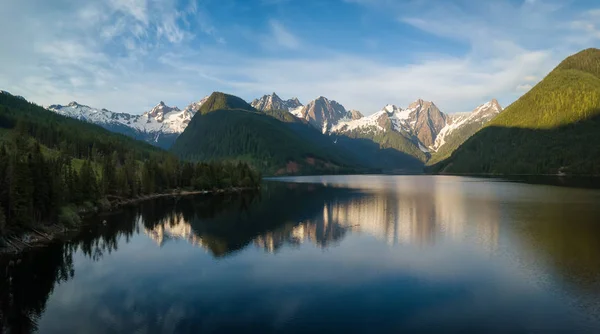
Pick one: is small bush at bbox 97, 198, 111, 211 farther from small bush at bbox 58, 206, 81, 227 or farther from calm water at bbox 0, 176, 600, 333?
small bush at bbox 58, 206, 81, 227

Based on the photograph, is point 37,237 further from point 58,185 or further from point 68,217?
point 58,185

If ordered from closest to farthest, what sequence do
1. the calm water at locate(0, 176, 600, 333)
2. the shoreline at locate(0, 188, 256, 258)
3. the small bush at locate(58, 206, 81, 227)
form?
the calm water at locate(0, 176, 600, 333), the shoreline at locate(0, 188, 256, 258), the small bush at locate(58, 206, 81, 227)

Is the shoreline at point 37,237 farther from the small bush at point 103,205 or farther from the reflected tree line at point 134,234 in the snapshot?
the small bush at point 103,205

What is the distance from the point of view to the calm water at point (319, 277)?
125ft

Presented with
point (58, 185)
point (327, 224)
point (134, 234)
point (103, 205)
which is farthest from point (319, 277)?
point (103, 205)

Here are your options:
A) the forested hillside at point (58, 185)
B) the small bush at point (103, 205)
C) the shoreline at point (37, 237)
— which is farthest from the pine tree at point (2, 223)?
the small bush at point (103, 205)

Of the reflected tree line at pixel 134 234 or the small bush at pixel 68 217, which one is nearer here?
the reflected tree line at pixel 134 234

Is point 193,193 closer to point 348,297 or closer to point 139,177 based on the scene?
point 139,177

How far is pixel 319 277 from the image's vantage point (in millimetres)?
52312

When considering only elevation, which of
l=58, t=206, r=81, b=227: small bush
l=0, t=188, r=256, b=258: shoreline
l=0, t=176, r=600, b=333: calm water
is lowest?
l=0, t=176, r=600, b=333: calm water

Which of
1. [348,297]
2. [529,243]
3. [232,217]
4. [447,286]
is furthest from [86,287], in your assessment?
[529,243]

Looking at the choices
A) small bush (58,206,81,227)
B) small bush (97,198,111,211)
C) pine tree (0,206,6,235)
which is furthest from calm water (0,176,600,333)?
small bush (97,198,111,211)

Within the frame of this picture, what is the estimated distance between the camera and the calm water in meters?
38.1

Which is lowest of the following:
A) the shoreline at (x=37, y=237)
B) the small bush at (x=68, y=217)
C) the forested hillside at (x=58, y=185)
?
the shoreline at (x=37, y=237)
